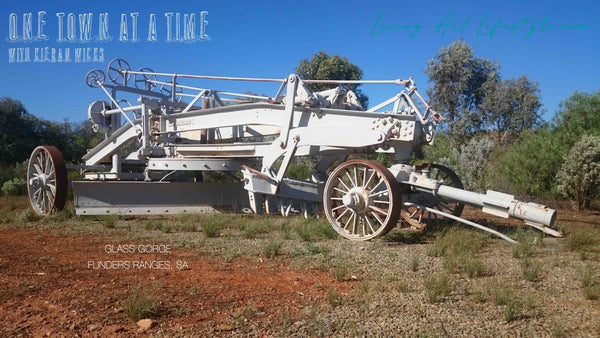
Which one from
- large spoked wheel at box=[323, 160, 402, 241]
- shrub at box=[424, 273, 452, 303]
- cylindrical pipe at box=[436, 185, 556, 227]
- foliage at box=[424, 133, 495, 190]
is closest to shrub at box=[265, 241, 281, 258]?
large spoked wheel at box=[323, 160, 402, 241]

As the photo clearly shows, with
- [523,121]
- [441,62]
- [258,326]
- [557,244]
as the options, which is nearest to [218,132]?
[557,244]

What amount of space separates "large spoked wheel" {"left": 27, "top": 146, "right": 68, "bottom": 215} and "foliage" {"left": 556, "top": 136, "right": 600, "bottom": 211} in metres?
11.7

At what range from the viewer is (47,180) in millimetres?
10312

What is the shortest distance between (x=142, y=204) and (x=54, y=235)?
8.10ft

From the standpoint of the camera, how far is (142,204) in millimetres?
10227

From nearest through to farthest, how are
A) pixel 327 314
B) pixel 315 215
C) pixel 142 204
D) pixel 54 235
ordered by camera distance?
pixel 327 314 < pixel 54 235 < pixel 315 215 < pixel 142 204

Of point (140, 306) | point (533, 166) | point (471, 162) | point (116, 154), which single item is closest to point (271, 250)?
point (140, 306)

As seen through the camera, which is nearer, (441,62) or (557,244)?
(557,244)

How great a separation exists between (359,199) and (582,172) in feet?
25.9

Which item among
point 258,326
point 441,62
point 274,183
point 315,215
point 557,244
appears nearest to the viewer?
point 258,326

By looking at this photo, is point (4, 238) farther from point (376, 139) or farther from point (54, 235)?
point (376, 139)

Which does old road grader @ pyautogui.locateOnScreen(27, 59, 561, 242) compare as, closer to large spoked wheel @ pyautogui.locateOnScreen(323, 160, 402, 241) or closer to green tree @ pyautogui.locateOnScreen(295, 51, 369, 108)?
large spoked wheel @ pyautogui.locateOnScreen(323, 160, 402, 241)

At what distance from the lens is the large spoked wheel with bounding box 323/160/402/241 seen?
702 cm

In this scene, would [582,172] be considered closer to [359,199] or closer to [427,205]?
[427,205]
